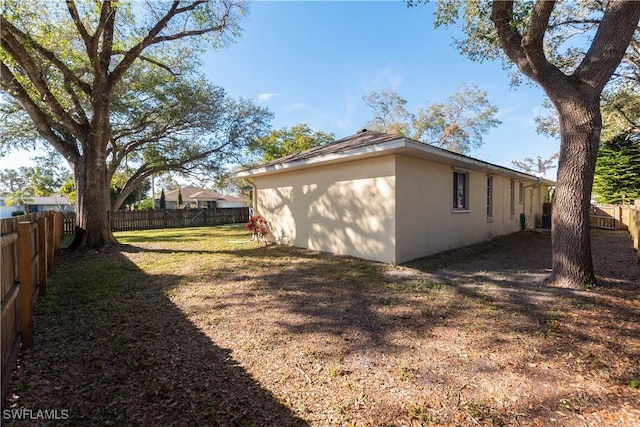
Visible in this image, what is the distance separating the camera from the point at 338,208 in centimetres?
827

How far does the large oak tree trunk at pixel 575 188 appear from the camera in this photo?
4809 millimetres

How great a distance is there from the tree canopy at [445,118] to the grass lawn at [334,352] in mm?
23393

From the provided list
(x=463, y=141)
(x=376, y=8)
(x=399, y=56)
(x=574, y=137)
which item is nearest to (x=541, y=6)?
(x=574, y=137)

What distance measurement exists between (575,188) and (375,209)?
3726mm

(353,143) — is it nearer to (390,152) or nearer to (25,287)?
(390,152)

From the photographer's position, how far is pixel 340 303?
179 inches

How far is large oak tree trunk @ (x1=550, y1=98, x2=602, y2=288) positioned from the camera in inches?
189

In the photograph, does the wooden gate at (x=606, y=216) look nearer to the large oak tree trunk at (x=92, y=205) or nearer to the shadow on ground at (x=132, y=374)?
the shadow on ground at (x=132, y=374)

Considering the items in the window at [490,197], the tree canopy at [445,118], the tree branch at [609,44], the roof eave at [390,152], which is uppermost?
the tree canopy at [445,118]

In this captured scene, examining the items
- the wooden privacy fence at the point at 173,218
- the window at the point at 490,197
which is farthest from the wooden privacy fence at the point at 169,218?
the window at the point at 490,197

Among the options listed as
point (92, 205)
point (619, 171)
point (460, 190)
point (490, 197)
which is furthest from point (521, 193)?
point (92, 205)

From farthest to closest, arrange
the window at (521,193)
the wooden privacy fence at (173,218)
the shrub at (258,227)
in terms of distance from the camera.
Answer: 1. the wooden privacy fence at (173,218)
2. the window at (521,193)
3. the shrub at (258,227)

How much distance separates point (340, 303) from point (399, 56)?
1387cm

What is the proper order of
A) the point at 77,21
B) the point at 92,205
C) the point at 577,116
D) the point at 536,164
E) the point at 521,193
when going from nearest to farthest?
1. the point at 577,116
2. the point at 77,21
3. the point at 92,205
4. the point at 521,193
5. the point at 536,164
